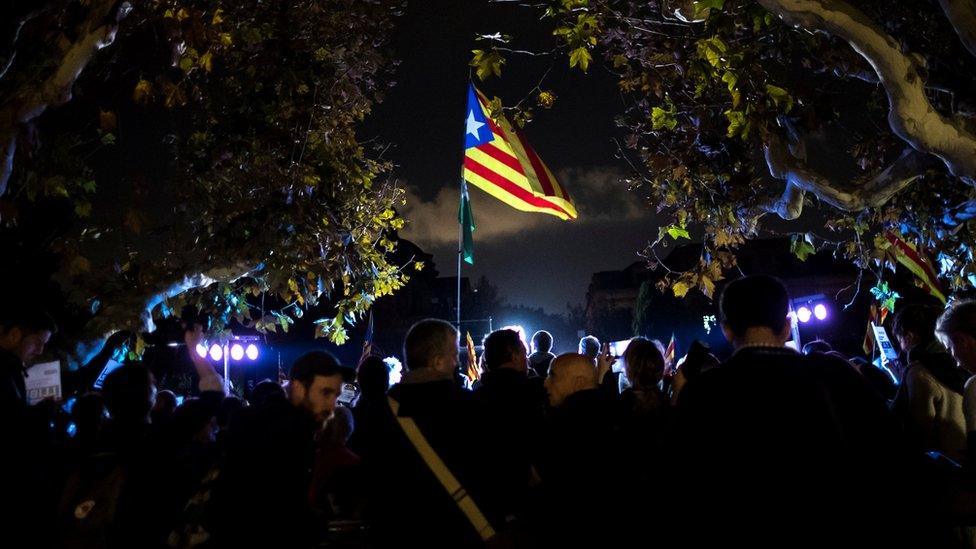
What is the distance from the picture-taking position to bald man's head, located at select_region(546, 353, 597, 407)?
3906 millimetres

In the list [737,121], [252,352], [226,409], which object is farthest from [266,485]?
[252,352]

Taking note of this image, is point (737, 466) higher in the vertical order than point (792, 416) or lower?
lower

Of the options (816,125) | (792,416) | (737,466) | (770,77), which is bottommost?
(737,466)

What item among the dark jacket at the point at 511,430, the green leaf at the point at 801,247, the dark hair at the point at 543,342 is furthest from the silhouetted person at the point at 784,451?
the green leaf at the point at 801,247

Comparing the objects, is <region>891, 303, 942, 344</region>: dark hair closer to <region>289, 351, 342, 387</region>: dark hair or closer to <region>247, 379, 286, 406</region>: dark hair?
<region>289, 351, 342, 387</region>: dark hair

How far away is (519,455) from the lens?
3.37 m

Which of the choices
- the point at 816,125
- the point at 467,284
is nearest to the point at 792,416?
the point at 816,125

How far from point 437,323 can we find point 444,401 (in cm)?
48

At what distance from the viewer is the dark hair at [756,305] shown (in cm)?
266

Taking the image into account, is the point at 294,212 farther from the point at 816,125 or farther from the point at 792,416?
the point at 792,416

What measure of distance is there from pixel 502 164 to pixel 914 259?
6.50 meters

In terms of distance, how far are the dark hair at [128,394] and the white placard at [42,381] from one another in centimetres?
382

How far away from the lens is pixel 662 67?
8.28 metres

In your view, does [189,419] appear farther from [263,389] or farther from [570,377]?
[570,377]
